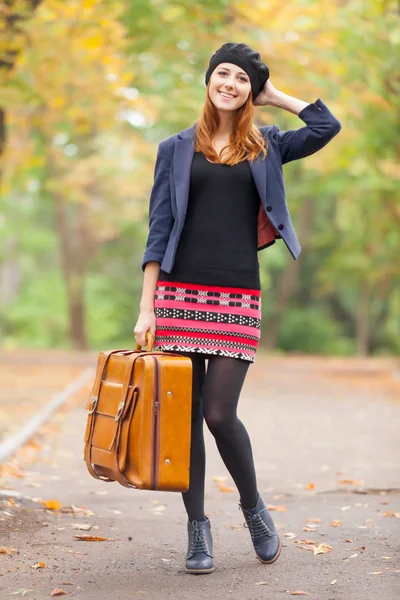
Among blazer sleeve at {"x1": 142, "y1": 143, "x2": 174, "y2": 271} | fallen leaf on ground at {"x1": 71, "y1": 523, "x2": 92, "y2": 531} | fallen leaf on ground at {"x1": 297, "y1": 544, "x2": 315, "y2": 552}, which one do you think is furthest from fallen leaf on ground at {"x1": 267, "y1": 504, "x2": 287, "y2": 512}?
blazer sleeve at {"x1": 142, "y1": 143, "x2": 174, "y2": 271}

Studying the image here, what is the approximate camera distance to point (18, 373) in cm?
2005

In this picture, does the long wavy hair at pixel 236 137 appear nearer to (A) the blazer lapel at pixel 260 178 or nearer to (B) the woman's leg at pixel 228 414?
(A) the blazer lapel at pixel 260 178

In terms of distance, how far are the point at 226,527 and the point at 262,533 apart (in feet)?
3.69

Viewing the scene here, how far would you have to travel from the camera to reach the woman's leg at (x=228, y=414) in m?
4.57

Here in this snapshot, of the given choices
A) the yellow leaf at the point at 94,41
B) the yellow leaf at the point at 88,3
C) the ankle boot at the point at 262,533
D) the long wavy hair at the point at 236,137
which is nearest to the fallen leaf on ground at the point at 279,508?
the ankle boot at the point at 262,533

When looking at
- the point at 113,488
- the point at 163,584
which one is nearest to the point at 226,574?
the point at 163,584

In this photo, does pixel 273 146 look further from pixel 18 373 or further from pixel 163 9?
pixel 18 373

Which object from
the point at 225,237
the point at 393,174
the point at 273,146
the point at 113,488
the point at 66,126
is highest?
the point at 66,126

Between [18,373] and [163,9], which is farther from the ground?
[163,9]

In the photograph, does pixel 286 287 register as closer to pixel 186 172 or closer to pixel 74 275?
pixel 74 275

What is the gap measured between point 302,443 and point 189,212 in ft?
19.3

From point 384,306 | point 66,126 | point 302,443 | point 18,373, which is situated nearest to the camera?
point 302,443

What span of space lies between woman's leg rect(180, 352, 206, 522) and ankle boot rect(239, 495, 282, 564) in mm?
214

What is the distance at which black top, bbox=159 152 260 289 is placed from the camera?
4645 millimetres
